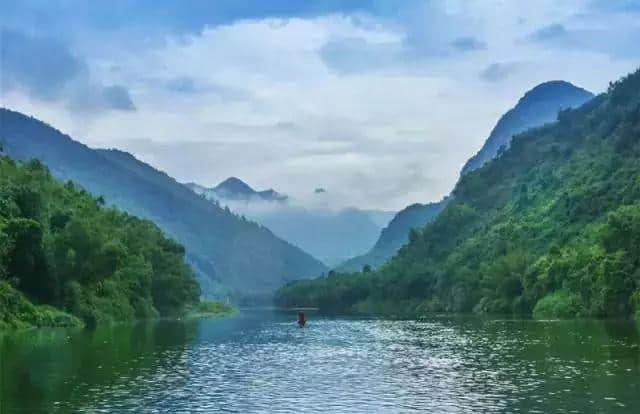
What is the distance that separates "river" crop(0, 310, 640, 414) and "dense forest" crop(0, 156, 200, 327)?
17.3 m

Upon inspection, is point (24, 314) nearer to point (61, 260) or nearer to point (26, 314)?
point (26, 314)

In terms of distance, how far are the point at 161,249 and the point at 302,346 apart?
9144cm

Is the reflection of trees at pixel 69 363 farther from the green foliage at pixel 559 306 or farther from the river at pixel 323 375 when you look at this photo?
the green foliage at pixel 559 306

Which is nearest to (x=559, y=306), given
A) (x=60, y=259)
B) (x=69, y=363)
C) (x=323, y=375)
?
(x=60, y=259)

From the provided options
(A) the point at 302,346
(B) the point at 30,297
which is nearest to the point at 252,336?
(A) the point at 302,346

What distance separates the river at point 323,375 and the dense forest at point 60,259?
17.3 m

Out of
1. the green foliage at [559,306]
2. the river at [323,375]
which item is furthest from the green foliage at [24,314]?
the green foliage at [559,306]

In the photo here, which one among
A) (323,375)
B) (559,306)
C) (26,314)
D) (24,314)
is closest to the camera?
(323,375)

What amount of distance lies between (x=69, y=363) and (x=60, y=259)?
55317mm

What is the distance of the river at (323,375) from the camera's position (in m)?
35.6

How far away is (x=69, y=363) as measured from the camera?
51.3m

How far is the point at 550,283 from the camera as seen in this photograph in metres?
136

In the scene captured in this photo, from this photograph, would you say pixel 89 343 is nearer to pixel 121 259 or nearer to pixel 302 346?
pixel 302 346

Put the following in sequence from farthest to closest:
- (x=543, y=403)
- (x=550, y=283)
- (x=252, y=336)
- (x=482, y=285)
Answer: (x=482, y=285)
(x=550, y=283)
(x=252, y=336)
(x=543, y=403)
